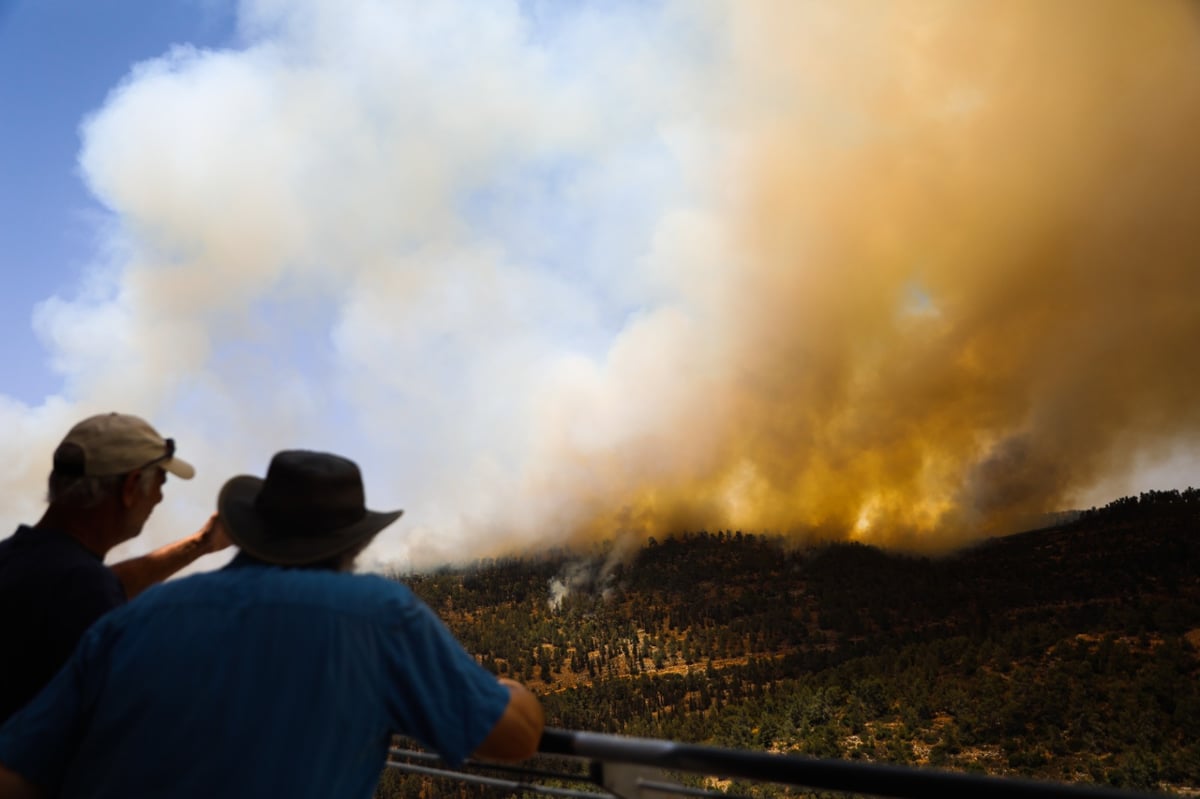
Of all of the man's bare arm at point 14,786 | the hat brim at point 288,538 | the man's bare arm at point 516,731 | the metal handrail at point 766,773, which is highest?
the hat brim at point 288,538

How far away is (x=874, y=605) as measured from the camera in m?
182

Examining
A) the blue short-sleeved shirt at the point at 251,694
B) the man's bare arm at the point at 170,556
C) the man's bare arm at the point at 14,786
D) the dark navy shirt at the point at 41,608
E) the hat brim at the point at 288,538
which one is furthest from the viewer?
the man's bare arm at the point at 170,556

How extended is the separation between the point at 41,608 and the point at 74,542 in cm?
24

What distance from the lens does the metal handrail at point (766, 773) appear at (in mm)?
1527

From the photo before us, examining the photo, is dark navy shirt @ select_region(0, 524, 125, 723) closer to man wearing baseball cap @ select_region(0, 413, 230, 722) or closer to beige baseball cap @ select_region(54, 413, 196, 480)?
man wearing baseball cap @ select_region(0, 413, 230, 722)

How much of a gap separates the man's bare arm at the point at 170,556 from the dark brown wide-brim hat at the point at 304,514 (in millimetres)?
997

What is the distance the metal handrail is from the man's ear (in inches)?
53.4

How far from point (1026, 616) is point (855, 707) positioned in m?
55.0

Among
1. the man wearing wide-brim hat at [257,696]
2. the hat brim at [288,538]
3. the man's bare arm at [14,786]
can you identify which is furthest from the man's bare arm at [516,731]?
the man's bare arm at [14,786]

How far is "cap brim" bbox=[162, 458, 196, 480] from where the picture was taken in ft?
7.92

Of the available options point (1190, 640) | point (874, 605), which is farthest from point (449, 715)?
point (874, 605)

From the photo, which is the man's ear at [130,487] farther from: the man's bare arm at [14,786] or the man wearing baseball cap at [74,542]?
A: the man's bare arm at [14,786]

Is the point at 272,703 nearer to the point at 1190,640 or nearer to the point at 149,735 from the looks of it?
the point at 149,735

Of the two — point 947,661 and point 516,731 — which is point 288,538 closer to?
point 516,731
